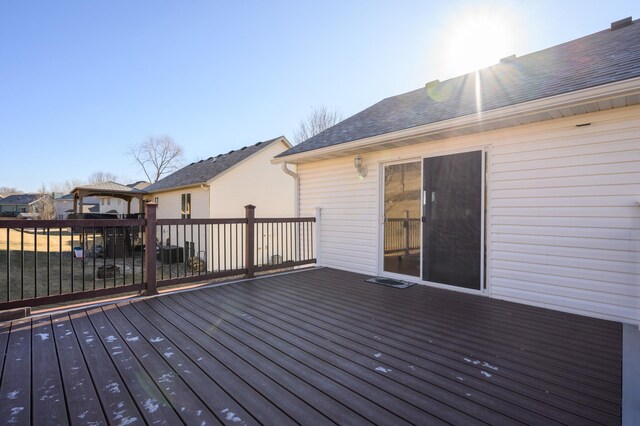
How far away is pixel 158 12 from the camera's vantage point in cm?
628

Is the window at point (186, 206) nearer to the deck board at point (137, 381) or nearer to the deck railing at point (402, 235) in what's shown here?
the deck railing at point (402, 235)

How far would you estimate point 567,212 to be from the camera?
124 inches

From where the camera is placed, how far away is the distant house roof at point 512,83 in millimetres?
3109

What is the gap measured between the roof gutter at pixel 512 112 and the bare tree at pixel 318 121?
591 inches

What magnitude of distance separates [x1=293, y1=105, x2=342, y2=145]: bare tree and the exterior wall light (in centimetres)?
1447

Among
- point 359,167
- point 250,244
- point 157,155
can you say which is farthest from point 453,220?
point 157,155

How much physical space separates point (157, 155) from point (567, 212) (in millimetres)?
35529

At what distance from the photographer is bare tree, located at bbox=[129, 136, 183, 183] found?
A: 31703 millimetres

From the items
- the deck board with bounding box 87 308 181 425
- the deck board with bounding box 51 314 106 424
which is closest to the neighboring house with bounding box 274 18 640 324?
the deck board with bounding box 87 308 181 425

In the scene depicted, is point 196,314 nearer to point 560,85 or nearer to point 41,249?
point 560,85

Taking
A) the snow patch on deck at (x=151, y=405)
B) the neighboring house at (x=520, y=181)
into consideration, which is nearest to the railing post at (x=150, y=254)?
the snow patch on deck at (x=151, y=405)

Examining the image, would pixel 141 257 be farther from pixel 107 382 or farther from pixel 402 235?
pixel 402 235

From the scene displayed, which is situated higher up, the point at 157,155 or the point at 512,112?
the point at 157,155

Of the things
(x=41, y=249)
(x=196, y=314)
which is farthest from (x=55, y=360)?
(x=41, y=249)
